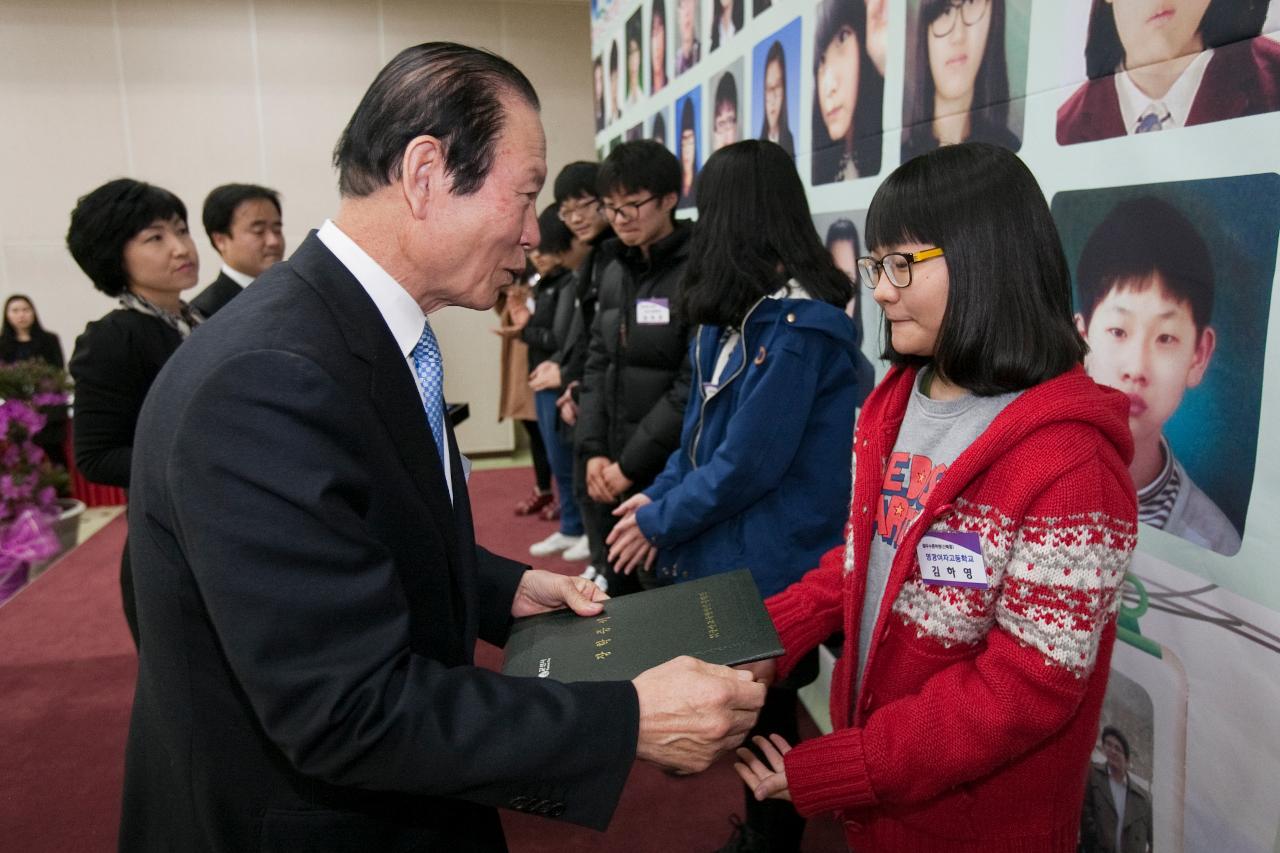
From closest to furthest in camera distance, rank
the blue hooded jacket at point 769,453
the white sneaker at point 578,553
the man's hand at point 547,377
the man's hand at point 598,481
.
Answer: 1. the blue hooded jacket at point 769,453
2. the man's hand at point 598,481
3. the man's hand at point 547,377
4. the white sneaker at point 578,553

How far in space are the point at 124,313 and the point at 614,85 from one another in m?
3.63

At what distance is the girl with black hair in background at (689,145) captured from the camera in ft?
12.0

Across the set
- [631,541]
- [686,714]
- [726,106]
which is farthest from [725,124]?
[686,714]

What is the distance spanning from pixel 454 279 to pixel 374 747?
528mm

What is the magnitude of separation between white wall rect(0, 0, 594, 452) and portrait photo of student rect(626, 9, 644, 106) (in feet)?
8.27

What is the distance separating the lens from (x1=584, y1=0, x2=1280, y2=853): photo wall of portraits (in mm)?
1153

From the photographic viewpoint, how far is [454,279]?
1.02m

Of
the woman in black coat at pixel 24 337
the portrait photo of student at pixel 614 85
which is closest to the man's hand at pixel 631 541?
the portrait photo of student at pixel 614 85

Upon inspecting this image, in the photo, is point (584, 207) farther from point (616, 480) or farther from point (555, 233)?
point (616, 480)

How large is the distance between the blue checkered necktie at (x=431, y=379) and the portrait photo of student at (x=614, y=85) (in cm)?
437

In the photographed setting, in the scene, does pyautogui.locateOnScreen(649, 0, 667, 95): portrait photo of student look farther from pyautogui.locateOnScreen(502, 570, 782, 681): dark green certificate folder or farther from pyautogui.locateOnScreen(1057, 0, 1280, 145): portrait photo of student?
pyautogui.locateOnScreen(502, 570, 782, 681): dark green certificate folder

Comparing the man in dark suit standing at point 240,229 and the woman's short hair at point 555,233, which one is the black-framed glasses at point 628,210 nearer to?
the man in dark suit standing at point 240,229

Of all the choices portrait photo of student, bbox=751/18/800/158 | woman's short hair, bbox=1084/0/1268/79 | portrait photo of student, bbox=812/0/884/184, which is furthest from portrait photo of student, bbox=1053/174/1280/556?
portrait photo of student, bbox=751/18/800/158

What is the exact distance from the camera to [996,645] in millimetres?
1024
